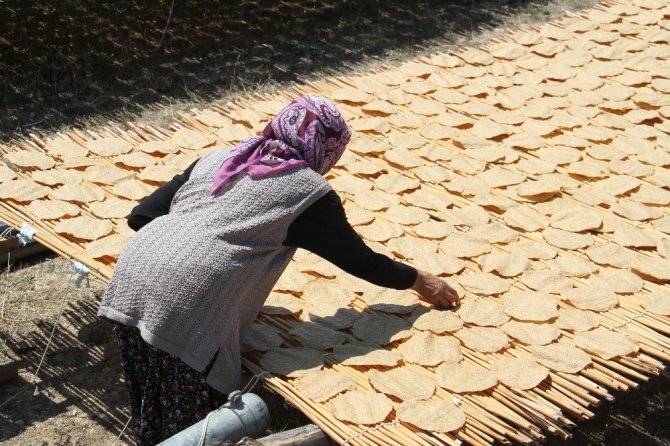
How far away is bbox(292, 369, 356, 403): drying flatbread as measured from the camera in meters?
2.34

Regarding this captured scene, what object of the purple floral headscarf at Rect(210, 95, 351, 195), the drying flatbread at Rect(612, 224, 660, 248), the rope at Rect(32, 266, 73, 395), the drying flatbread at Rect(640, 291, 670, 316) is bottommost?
the rope at Rect(32, 266, 73, 395)

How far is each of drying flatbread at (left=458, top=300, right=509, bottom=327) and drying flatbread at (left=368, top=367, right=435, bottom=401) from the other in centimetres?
32

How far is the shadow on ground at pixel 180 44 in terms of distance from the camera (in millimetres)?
5012

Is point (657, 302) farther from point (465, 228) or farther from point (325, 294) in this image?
point (325, 294)

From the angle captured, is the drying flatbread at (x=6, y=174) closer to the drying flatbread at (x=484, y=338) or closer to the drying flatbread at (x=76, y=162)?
the drying flatbread at (x=76, y=162)

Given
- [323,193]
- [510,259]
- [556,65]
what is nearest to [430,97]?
[556,65]

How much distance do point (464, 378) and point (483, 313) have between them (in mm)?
353

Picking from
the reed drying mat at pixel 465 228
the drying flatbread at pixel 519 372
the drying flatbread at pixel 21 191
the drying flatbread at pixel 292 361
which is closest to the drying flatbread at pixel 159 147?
the reed drying mat at pixel 465 228

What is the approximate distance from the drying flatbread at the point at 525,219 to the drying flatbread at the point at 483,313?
0.55 m

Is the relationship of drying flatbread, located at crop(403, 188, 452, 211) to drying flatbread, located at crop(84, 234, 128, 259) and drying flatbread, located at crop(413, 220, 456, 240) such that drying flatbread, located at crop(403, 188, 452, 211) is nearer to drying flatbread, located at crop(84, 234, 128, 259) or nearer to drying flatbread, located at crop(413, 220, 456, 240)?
drying flatbread, located at crop(413, 220, 456, 240)

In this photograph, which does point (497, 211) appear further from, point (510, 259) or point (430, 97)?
point (430, 97)

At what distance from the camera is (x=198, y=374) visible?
2.39 metres

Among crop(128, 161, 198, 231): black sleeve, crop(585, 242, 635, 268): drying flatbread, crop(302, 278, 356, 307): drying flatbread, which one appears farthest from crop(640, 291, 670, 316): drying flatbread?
crop(128, 161, 198, 231): black sleeve

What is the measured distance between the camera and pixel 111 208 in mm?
3154
